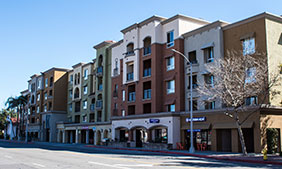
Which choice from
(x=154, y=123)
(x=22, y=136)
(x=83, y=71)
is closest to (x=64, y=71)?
(x=83, y=71)

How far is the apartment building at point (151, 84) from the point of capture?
1528 inches

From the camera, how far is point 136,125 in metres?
42.2

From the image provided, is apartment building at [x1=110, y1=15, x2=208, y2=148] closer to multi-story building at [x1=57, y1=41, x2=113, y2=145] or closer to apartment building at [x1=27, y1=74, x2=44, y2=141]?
multi-story building at [x1=57, y1=41, x2=113, y2=145]

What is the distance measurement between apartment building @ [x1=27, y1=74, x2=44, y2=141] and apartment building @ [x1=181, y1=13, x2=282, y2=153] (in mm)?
45824

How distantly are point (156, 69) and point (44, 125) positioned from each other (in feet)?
124

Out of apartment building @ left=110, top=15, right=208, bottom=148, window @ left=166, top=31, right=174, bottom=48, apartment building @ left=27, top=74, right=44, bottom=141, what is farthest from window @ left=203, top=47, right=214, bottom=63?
apartment building @ left=27, top=74, right=44, bottom=141

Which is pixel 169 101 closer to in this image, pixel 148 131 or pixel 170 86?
pixel 170 86

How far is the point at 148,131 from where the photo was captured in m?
40.3

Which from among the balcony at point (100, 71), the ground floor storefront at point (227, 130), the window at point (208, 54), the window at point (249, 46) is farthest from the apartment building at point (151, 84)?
the window at point (249, 46)

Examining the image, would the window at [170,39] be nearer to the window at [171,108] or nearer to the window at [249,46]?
the window at [171,108]

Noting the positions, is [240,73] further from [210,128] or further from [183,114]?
[183,114]

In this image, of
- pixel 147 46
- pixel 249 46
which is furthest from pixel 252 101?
pixel 147 46

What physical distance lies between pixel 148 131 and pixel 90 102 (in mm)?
22174

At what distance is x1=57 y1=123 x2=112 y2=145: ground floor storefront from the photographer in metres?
51.1
